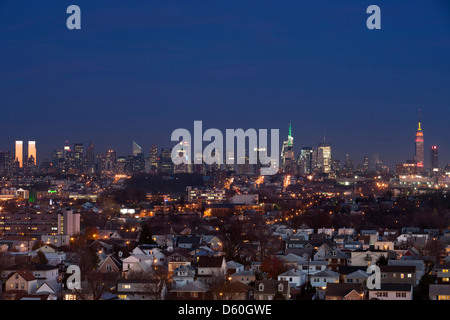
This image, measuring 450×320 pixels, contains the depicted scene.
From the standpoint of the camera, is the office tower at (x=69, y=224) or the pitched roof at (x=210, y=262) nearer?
the pitched roof at (x=210, y=262)

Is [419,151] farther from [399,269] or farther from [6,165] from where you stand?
[399,269]

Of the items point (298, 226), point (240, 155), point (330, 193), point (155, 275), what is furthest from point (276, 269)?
point (240, 155)

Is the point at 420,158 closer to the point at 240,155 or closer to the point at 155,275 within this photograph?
the point at 240,155

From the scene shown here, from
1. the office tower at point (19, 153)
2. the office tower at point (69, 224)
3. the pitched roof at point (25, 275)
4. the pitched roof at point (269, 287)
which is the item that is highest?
the office tower at point (19, 153)

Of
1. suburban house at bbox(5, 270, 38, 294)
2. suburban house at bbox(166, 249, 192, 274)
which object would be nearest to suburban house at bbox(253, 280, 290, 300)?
suburban house at bbox(166, 249, 192, 274)

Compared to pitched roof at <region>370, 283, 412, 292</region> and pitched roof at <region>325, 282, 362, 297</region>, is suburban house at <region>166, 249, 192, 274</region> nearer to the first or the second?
pitched roof at <region>325, 282, 362, 297</region>

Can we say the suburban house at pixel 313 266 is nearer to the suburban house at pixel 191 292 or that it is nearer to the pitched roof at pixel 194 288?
the pitched roof at pixel 194 288

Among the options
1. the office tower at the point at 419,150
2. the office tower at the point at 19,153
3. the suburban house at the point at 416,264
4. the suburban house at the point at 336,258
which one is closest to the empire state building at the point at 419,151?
the office tower at the point at 419,150
